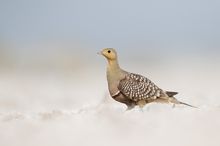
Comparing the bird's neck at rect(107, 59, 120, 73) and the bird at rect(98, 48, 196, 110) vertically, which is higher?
the bird's neck at rect(107, 59, 120, 73)

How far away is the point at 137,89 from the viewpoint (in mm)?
5754

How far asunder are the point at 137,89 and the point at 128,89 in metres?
0.07

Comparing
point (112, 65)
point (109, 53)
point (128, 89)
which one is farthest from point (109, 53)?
point (128, 89)

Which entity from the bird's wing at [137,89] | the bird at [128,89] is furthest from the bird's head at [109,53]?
the bird's wing at [137,89]

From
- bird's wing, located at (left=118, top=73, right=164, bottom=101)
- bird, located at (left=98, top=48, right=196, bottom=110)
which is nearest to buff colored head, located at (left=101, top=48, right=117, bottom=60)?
bird, located at (left=98, top=48, right=196, bottom=110)

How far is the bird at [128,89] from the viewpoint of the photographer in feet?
18.8

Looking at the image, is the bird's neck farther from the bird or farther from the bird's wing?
the bird's wing

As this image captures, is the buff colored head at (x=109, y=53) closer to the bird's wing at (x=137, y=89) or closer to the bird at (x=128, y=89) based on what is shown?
the bird at (x=128, y=89)

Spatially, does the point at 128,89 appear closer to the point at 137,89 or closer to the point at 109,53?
the point at 137,89

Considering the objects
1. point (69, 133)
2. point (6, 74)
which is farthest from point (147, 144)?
point (6, 74)

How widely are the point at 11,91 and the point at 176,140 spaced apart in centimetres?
292

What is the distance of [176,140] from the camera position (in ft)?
→ 16.6

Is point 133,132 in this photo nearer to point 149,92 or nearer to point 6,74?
point 149,92

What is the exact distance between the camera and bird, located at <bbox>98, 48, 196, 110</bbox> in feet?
18.8
